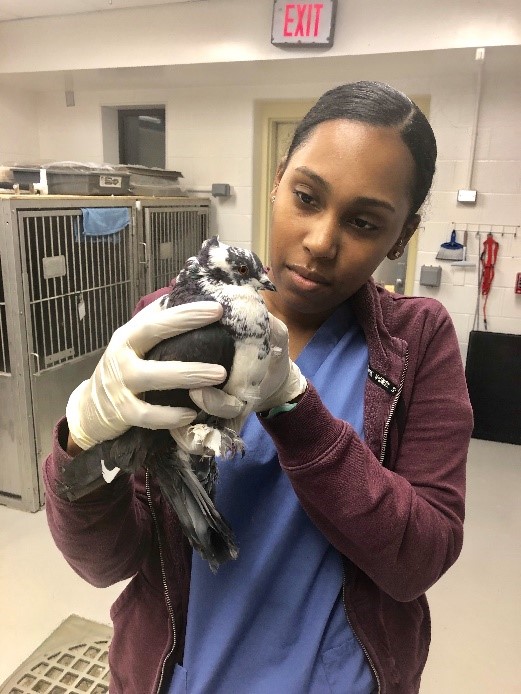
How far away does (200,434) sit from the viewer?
25.2 inches

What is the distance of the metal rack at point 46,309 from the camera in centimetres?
241

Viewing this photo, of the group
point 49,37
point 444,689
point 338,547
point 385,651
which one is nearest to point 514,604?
point 444,689

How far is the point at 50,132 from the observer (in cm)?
411

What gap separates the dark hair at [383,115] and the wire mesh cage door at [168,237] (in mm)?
2417

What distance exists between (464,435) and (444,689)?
1.39m

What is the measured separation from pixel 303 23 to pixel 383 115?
2.40 metres

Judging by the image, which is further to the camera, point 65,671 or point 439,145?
point 439,145

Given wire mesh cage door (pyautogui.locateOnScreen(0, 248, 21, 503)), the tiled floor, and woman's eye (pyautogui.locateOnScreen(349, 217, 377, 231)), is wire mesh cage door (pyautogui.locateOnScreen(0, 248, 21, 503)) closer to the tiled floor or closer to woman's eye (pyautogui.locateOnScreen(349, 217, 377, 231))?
the tiled floor

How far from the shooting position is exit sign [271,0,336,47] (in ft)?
9.05

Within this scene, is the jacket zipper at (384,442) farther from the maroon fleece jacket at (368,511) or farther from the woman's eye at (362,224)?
the woman's eye at (362,224)

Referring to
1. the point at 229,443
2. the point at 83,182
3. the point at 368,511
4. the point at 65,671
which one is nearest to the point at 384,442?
the point at 368,511

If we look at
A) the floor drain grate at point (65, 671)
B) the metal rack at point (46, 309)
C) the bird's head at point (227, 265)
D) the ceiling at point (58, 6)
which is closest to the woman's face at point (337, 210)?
the bird's head at point (227, 265)

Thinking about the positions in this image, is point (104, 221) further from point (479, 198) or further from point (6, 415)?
point (479, 198)

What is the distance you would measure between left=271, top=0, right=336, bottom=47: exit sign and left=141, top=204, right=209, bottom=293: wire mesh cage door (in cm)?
117
